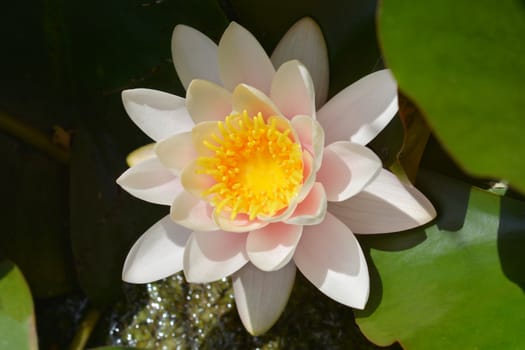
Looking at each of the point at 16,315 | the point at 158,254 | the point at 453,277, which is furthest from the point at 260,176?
the point at 16,315

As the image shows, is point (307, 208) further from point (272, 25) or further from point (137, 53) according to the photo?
point (137, 53)

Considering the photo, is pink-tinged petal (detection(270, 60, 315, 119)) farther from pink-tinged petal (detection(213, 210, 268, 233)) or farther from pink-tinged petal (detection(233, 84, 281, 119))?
pink-tinged petal (detection(213, 210, 268, 233))

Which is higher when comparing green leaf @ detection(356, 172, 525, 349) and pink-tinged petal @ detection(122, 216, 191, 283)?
pink-tinged petal @ detection(122, 216, 191, 283)

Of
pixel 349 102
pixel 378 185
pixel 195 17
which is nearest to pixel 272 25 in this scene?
pixel 195 17

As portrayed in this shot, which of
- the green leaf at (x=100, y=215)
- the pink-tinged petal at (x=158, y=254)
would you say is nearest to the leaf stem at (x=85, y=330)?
the green leaf at (x=100, y=215)

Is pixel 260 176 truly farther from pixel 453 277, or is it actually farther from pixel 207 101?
pixel 453 277

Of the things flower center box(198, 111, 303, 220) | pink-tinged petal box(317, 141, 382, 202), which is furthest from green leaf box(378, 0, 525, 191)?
flower center box(198, 111, 303, 220)
